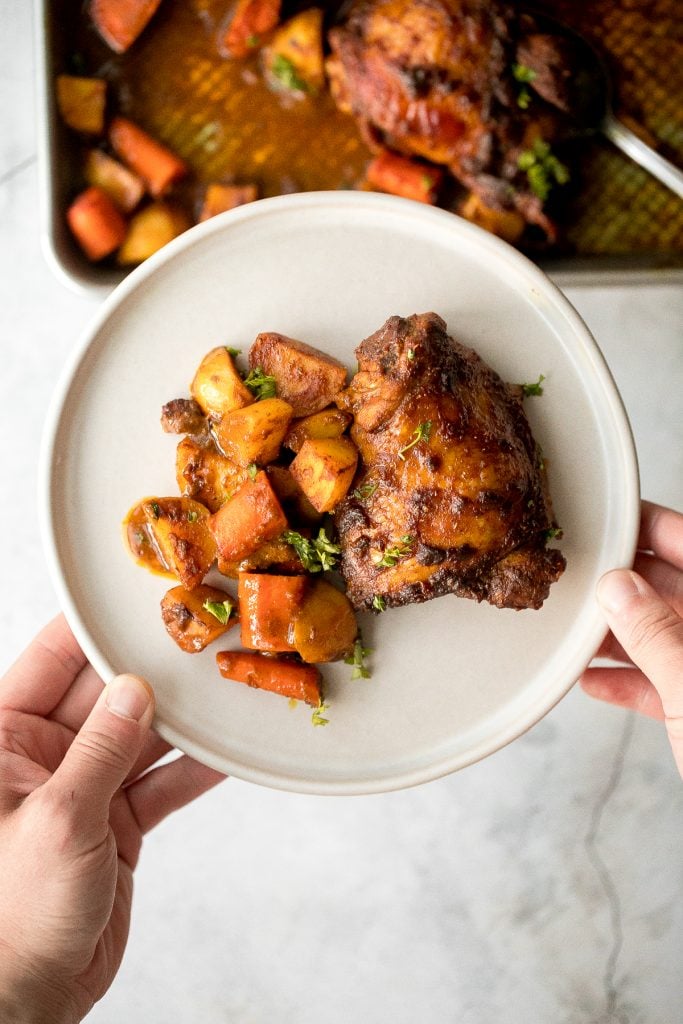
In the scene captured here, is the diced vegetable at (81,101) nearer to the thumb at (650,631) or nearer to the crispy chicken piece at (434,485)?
the crispy chicken piece at (434,485)

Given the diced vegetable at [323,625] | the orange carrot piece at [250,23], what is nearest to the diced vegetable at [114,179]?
the orange carrot piece at [250,23]

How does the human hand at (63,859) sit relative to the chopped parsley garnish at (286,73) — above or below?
below

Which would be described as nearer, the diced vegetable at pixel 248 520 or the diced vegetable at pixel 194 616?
the diced vegetable at pixel 248 520

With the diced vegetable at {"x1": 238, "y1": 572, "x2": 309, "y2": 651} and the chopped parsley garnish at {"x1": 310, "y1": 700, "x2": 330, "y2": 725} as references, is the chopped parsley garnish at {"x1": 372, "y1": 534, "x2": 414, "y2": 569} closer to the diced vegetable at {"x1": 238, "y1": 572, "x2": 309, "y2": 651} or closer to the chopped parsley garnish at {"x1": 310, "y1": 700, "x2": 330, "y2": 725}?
the diced vegetable at {"x1": 238, "y1": 572, "x2": 309, "y2": 651}

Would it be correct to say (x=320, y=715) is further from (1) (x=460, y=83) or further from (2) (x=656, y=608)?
(1) (x=460, y=83)

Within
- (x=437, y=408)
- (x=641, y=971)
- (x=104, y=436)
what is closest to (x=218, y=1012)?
(x=641, y=971)

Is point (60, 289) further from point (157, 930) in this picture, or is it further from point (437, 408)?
point (157, 930)

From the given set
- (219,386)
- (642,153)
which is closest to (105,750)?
(219,386)
